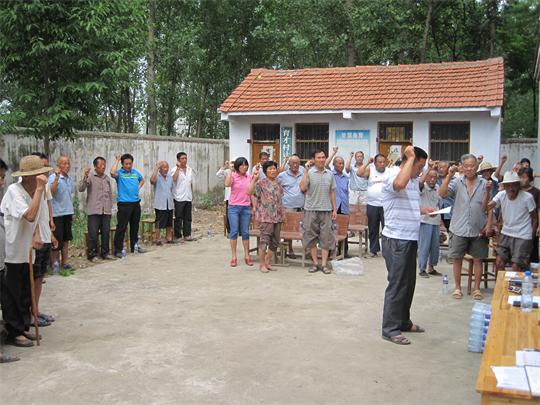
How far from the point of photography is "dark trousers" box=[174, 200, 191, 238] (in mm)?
12359

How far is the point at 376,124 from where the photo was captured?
1566cm

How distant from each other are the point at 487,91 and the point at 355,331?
1033 centimetres

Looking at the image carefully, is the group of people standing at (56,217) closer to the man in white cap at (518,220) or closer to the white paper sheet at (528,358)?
the white paper sheet at (528,358)

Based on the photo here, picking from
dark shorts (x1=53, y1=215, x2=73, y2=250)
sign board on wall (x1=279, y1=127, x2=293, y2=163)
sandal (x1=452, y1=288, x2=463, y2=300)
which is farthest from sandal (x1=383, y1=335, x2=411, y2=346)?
sign board on wall (x1=279, y1=127, x2=293, y2=163)

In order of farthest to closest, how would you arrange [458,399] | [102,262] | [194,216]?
[194,216]
[102,262]
[458,399]

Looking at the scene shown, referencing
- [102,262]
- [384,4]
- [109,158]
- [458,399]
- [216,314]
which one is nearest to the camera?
[458,399]

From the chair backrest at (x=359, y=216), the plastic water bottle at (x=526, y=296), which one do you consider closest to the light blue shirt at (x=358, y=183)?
the chair backrest at (x=359, y=216)

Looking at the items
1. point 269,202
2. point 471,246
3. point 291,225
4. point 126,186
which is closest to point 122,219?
point 126,186

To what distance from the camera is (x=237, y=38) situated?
26.6 m

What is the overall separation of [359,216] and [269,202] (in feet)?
8.03

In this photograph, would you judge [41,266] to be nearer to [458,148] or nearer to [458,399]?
[458,399]

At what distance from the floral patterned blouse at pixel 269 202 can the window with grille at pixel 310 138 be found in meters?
7.00

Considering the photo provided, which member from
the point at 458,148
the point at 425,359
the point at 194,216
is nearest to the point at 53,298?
the point at 425,359

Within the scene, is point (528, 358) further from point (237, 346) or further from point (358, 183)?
point (358, 183)
